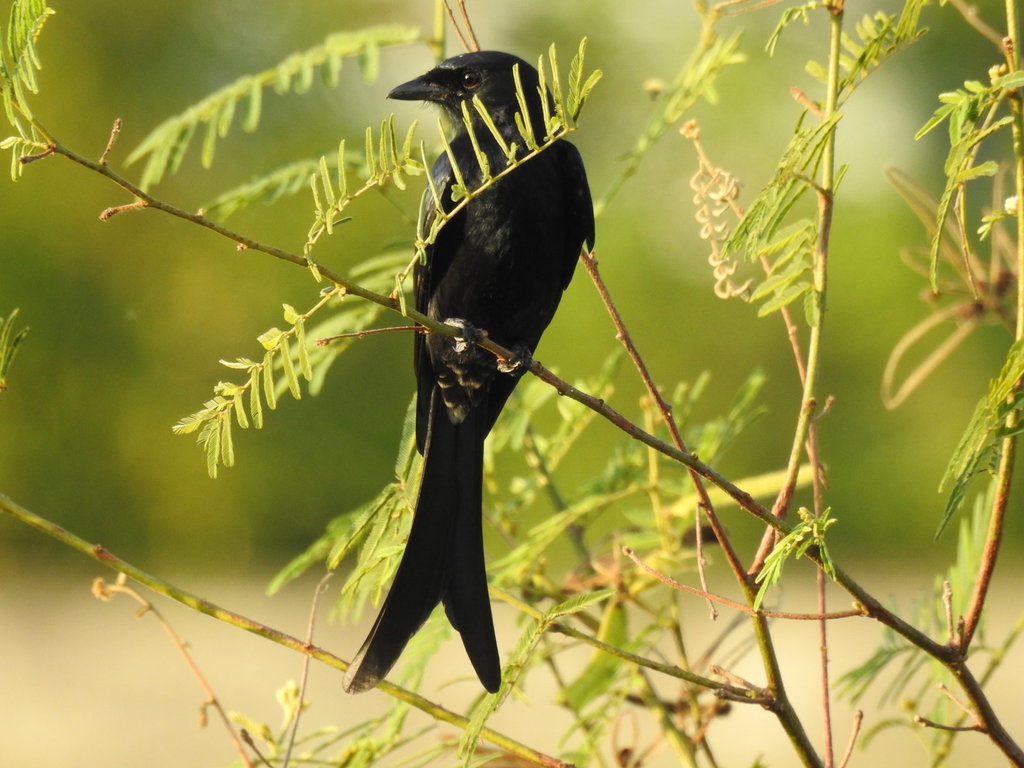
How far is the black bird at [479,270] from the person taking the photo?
2.05 m

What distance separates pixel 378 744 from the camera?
143 cm

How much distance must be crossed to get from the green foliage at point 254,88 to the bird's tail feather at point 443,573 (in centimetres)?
64

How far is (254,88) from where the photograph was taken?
6.45ft

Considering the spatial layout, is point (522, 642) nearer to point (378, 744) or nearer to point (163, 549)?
point (378, 744)

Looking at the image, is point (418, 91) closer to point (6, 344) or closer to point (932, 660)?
point (6, 344)

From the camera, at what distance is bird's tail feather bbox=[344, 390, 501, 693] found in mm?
1536

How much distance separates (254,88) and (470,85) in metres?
0.50

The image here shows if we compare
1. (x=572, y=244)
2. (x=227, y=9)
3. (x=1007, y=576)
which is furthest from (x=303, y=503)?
(x=1007, y=576)

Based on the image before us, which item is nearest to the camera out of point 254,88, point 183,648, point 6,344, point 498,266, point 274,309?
point 6,344

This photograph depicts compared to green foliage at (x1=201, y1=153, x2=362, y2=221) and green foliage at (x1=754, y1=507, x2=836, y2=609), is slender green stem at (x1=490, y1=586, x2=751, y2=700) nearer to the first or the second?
green foliage at (x1=754, y1=507, x2=836, y2=609)

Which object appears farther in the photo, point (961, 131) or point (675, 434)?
point (675, 434)

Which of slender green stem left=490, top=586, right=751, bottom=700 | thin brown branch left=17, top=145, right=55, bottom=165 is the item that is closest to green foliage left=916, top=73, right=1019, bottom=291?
slender green stem left=490, top=586, right=751, bottom=700

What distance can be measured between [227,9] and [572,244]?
5.43 m

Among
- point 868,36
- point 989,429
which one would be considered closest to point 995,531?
point 989,429
